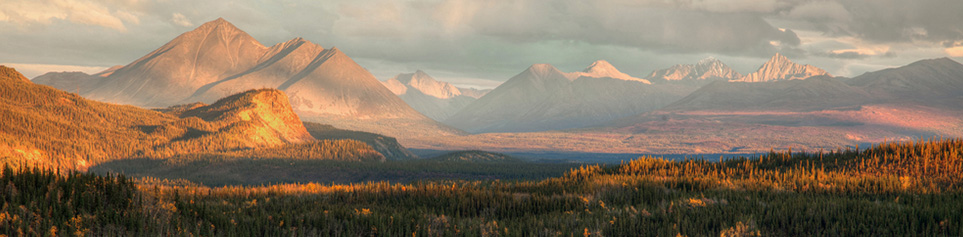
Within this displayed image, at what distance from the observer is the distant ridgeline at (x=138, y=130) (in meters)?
103

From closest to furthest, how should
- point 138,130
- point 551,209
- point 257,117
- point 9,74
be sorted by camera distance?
point 551,209 < point 9,74 < point 138,130 < point 257,117

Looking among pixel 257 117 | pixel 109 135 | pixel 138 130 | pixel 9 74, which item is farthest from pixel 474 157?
pixel 9 74

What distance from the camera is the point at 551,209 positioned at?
886 inches

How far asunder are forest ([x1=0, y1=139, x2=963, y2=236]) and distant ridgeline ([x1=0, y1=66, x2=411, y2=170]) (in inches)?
3181

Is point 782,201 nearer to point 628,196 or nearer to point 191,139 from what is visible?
point 628,196

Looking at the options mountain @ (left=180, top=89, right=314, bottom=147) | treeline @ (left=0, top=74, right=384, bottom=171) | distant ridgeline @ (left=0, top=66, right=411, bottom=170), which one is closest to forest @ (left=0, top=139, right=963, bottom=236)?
treeline @ (left=0, top=74, right=384, bottom=171)

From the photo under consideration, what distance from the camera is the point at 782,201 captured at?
20344 millimetres

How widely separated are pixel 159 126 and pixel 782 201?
154193 mm

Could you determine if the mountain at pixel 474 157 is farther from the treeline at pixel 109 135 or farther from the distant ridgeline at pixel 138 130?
the distant ridgeline at pixel 138 130

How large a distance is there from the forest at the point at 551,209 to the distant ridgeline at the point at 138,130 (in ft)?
265

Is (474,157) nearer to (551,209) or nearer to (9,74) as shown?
(9,74)

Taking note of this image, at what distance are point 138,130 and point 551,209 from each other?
144178 mm

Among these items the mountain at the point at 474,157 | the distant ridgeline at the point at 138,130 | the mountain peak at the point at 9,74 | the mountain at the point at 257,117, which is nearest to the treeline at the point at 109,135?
the distant ridgeline at the point at 138,130

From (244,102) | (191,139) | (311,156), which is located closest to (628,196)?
(311,156)
